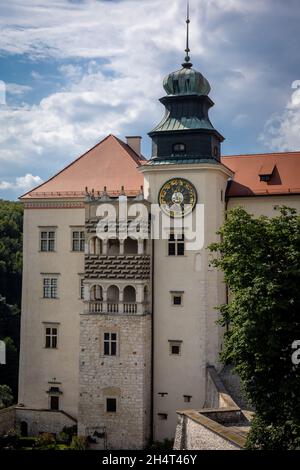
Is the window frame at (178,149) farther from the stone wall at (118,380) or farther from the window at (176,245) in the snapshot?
the stone wall at (118,380)

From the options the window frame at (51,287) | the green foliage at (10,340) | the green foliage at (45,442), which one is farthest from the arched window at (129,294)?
the green foliage at (10,340)

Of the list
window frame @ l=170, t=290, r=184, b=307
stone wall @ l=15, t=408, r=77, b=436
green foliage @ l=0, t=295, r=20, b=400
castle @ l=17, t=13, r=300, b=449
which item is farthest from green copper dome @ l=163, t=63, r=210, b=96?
green foliage @ l=0, t=295, r=20, b=400

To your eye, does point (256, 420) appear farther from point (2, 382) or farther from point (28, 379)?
point (2, 382)

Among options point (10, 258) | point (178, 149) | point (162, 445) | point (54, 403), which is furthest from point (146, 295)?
point (10, 258)

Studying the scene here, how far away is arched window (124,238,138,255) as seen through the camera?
94.2 ft

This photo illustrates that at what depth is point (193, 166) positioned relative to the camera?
91.7 ft

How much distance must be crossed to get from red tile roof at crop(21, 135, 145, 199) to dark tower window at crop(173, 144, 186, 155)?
2.21 metres

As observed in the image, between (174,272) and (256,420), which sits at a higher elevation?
(174,272)

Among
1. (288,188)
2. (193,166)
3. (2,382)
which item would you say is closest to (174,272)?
(193,166)

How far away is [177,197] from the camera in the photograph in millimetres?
28156

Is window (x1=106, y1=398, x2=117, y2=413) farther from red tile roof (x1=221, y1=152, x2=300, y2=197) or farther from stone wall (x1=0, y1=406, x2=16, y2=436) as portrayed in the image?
red tile roof (x1=221, y1=152, x2=300, y2=197)

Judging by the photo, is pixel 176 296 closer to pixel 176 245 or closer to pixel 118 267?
pixel 176 245

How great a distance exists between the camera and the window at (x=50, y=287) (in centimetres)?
3066

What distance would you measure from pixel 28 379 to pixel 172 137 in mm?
13184
